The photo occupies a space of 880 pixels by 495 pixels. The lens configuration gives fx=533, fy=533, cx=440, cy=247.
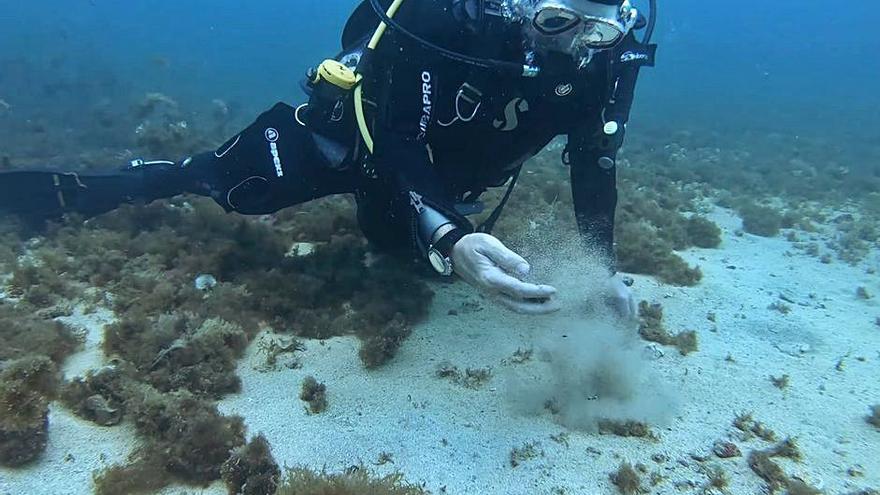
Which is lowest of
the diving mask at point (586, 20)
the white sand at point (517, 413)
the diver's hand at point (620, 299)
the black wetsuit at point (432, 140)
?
the white sand at point (517, 413)

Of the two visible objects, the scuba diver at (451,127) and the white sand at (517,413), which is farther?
the scuba diver at (451,127)

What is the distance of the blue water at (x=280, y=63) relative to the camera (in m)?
23.8

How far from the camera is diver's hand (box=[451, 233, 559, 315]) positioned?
2.59 meters

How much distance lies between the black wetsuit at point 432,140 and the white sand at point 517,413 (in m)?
1.01

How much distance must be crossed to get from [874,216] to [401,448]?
35.1 ft

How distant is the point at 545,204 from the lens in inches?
289

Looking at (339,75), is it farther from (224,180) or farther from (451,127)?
(224,180)

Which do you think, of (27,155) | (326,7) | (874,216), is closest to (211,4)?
(326,7)

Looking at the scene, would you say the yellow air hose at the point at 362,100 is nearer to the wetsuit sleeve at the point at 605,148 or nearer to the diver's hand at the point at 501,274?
the diver's hand at the point at 501,274

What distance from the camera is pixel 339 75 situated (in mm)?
4004

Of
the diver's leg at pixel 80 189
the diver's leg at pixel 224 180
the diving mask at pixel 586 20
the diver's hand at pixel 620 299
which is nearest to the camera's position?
the diving mask at pixel 586 20

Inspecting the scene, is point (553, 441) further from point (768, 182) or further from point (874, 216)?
point (768, 182)

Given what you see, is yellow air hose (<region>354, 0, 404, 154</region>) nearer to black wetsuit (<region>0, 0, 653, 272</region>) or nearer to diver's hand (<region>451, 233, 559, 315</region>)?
black wetsuit (<region>0, 0, 653, 272</region>)

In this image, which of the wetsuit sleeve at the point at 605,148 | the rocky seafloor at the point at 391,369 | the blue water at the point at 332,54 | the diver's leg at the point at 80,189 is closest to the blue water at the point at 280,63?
the blue water at the point at 332,54
